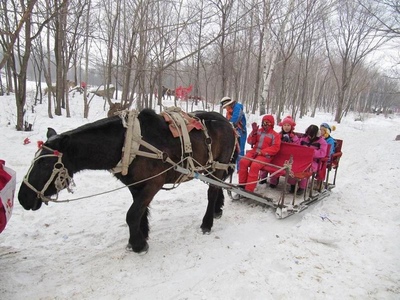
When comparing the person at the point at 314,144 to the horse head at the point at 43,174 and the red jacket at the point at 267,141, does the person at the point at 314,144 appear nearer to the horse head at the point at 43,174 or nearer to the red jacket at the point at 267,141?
the red jacket at the point at 267,141

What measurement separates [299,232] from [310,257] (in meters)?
0.59

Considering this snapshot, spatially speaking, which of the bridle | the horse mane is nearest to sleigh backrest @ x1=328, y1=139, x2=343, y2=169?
the horse mane

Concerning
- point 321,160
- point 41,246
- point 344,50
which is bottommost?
point 41,246

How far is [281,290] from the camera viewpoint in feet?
8.61

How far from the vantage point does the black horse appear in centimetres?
262

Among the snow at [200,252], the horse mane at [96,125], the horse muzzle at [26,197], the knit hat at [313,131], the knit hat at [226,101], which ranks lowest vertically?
the snow at [200,252]

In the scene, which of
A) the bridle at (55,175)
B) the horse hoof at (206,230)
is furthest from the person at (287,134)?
the bridle at (55,175)

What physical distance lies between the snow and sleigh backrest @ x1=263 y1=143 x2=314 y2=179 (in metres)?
0.67

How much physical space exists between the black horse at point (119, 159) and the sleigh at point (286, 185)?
26.5 inches

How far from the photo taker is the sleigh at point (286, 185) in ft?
14.0

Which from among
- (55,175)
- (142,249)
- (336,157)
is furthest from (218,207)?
(336,157)

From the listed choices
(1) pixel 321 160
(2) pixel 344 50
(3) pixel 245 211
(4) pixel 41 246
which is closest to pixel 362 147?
(1) pixel 321 160

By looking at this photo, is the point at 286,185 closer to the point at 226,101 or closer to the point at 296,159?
the point at 296,159

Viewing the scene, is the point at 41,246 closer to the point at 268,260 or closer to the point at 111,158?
the point at 111,158
